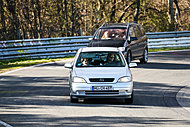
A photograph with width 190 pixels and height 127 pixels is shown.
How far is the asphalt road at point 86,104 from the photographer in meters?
9.70

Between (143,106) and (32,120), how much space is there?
2995 millimetres

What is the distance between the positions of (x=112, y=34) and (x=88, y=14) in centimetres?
2876

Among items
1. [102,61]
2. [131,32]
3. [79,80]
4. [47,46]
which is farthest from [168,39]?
[79,80]

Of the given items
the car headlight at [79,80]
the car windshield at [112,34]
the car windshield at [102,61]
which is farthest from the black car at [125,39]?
the car headlight at [79,80]

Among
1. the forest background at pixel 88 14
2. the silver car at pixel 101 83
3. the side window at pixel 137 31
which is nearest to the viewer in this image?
the silver car at pixel 101 83

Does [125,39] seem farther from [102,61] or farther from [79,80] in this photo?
[79,80]

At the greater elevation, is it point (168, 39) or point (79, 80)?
point (79, 80)

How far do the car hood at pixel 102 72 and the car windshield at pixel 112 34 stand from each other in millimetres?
8218

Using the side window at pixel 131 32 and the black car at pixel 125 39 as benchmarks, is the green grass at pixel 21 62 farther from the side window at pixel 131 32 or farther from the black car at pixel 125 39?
the side window at pixel 131 32

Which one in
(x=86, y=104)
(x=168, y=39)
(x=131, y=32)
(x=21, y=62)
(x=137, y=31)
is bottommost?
(x=168, y=39)

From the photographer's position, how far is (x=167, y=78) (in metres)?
16.9

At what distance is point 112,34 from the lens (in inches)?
808

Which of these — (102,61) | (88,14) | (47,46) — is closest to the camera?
(102,61)

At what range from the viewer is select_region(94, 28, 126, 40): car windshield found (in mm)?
20344
